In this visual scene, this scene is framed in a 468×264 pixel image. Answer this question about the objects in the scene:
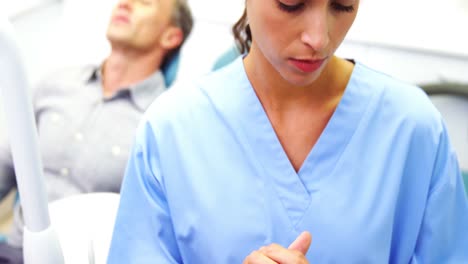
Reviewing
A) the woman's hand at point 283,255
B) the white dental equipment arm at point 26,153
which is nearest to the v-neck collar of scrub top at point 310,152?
the woman's hand at point 283,255

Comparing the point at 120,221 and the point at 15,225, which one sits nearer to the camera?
the point at 120,221

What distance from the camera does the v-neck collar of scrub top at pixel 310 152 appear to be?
2.64 feet

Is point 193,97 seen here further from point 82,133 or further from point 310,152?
point 82,133

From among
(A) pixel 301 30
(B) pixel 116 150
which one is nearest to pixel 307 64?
(A) pixel 301 30

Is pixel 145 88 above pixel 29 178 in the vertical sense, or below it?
below

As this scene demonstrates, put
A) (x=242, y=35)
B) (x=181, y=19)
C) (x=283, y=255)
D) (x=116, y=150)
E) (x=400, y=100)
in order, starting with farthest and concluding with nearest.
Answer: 1. (x=181, y=19)
2. (x=116, y=150)
3. (x=242, y=35)
4. (x=400, y=100)
5. (x=283, y=255)

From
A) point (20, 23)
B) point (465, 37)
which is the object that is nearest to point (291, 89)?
point (465, 37)

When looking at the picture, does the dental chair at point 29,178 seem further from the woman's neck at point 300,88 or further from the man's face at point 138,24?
the man's face at point 138,24

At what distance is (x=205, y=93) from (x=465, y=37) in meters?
0.82

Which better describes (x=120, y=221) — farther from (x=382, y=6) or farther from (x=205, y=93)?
(x=382, y=6)

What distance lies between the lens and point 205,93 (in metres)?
0.87

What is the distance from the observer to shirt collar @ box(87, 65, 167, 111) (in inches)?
57.6

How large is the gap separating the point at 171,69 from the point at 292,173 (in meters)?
0.84

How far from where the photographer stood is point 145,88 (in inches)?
58.2
